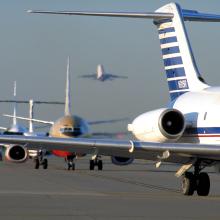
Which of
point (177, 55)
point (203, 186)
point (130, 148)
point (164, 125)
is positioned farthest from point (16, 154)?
point (130, 148)

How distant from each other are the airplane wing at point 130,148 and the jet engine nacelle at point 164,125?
0.45 metres

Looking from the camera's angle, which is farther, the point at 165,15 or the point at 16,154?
the point at 16,154

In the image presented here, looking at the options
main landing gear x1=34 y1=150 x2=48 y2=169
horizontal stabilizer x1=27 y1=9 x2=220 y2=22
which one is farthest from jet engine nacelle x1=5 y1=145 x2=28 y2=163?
horizontal stabilizer x1=27 y1=9 x2=220 y2=22

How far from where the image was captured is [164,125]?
22344 mm

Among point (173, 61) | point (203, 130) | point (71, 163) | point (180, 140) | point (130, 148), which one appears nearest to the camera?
point (130, 148)

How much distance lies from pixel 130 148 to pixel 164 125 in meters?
1.11

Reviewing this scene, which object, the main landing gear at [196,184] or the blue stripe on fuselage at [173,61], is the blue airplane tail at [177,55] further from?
the main landing gear at [196,184]

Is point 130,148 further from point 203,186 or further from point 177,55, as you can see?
point 177,55

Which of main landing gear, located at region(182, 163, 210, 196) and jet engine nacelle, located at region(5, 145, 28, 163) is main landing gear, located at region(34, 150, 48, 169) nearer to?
jet engine nacelle, located at region(5, 145, 28, 163)

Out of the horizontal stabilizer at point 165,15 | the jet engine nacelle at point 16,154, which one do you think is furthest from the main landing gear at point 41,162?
the horizontal stabilizer at point 165,15

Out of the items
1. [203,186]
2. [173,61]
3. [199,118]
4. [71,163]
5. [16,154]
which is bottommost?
[203,186]

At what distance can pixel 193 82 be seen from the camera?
24.9 meters

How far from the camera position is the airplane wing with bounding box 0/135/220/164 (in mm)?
21250

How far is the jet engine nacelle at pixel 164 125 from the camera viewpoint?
22.3 metres
